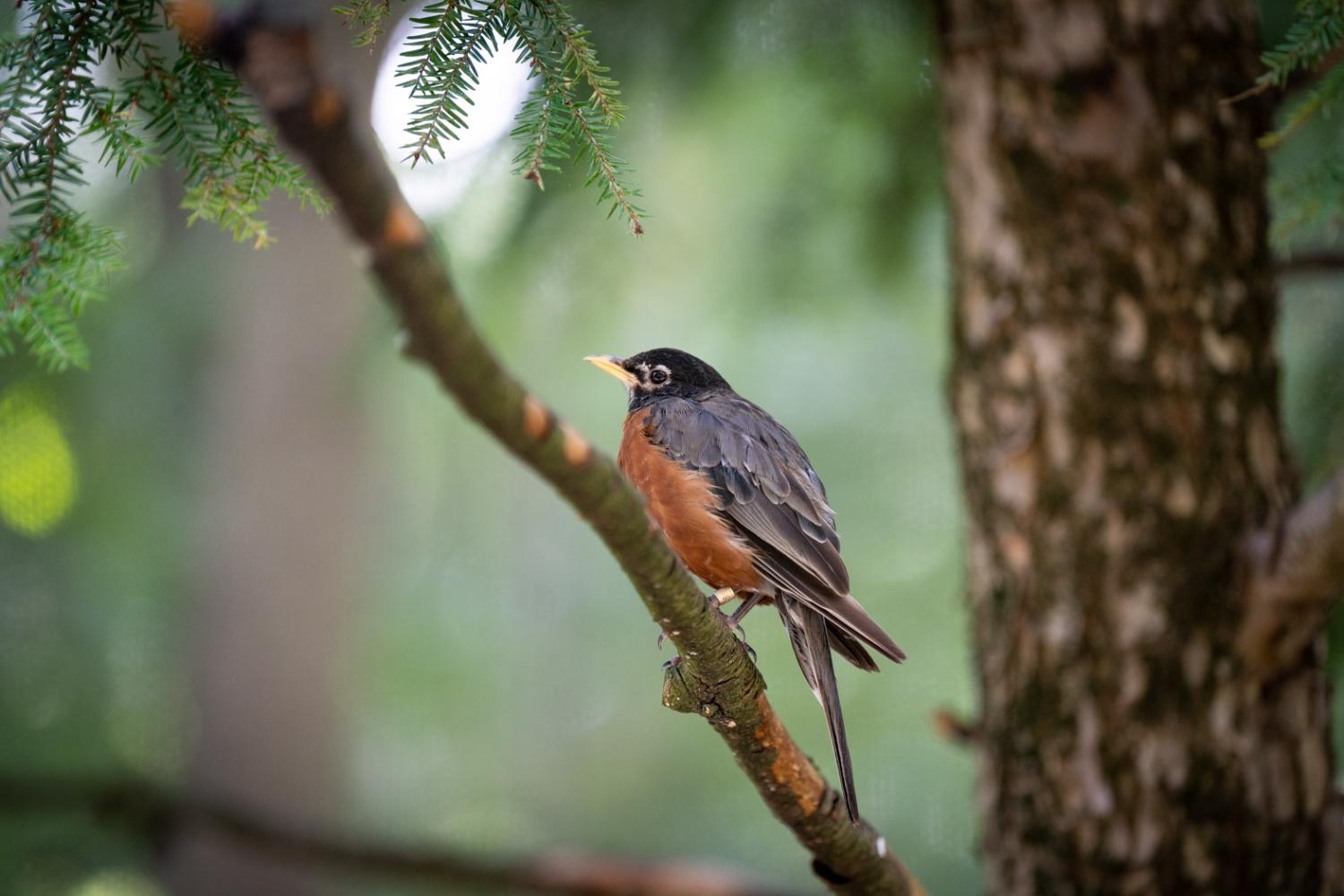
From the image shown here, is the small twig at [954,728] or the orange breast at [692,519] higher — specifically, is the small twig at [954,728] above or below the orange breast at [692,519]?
below

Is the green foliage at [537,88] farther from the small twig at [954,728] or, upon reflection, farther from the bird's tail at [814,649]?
the small twig at [954,728]

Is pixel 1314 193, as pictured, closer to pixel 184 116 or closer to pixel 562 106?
pixel 562 106

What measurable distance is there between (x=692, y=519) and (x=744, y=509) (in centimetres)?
10

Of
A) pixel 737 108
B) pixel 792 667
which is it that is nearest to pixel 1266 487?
pixel 737 108

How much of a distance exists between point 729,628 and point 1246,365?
2.16 m

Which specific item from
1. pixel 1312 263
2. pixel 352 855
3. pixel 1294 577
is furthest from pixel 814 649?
pixel 352 855

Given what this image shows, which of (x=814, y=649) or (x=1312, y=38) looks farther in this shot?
(x=814, y=649)

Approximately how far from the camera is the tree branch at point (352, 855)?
3.89 meters

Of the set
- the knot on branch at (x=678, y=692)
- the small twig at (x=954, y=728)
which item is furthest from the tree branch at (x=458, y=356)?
the small twig at (x=954, y=728)

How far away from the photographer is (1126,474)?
10.0 feet

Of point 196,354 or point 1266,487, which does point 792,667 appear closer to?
point 1266,487

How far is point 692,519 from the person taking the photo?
6.83 feet

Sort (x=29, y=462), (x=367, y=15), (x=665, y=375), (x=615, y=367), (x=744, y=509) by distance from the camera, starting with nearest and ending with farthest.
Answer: (x=367, y=15) → (x=744, y=509) → (x=615, y=367) → (x=665, y=375) → (x=29, y=462)

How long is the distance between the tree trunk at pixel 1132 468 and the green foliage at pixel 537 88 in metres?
1.97
